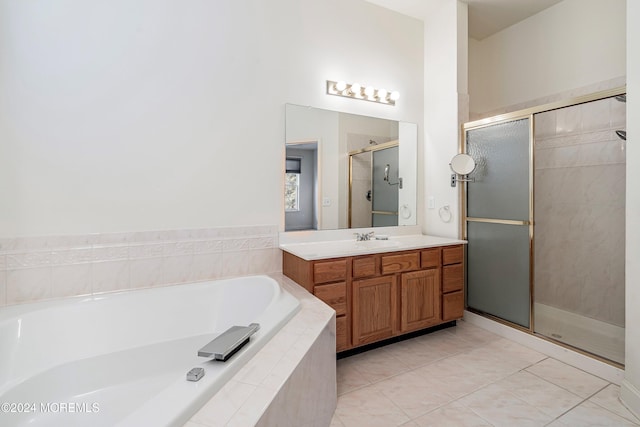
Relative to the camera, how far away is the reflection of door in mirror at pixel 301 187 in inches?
98.2

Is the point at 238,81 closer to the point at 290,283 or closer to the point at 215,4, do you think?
the point at 215,4

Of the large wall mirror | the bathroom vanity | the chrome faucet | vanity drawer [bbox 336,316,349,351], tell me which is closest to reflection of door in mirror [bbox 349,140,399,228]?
the large wall mirror

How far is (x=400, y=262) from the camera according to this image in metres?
2.38

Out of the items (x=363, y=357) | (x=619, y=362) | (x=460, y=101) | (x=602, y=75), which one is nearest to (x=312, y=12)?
(x=460, y=101)

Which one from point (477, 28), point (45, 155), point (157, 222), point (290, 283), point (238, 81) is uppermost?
point (477, 28)

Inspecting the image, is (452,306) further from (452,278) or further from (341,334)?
(341,334)

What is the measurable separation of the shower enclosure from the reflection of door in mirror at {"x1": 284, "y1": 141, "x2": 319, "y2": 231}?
4.83ft

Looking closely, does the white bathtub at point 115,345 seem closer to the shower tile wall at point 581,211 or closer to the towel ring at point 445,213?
the towel ring at point 445,213

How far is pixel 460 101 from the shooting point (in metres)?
2.90

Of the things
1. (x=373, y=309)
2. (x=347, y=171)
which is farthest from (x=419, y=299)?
(x=347, y=171)

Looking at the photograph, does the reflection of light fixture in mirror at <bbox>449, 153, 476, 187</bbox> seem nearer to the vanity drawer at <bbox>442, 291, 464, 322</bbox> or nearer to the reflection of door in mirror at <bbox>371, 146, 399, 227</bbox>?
the reflection of door in mirror at <bbox>371, 146, 399, 227</bbox>

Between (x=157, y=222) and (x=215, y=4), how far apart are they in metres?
1.57

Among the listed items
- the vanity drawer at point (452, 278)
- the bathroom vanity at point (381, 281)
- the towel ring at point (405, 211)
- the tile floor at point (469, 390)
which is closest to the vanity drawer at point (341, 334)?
the bathroom vanity at point (381, 281)

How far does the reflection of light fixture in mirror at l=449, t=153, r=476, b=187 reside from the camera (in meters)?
2.75
